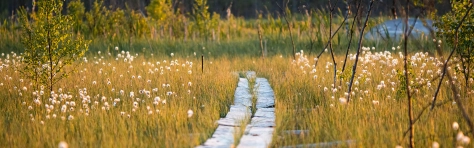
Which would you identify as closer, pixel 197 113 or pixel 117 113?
pixel 117 113

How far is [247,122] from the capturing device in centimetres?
497

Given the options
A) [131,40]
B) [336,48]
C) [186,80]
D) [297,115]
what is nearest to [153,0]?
[131,40]

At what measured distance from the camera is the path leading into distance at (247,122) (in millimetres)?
4191

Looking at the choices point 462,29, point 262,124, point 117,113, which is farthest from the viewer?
point 462,29

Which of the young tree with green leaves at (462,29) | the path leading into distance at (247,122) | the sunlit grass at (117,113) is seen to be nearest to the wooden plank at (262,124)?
the path leading into distance at (247,122)

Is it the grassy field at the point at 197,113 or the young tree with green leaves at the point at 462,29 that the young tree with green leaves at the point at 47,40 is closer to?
the grassy field at the point at 197,113

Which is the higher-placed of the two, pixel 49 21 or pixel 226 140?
pixel 49 21

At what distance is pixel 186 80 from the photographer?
747cm

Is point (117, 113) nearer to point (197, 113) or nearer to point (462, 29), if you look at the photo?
point (197, 113)

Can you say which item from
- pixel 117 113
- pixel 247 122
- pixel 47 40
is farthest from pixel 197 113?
pixel 47 40

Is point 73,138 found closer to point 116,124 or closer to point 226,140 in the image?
point 116,124

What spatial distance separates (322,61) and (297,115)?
4513mm

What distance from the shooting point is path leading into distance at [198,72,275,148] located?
419cm

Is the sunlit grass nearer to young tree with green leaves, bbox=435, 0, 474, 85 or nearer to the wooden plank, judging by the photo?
the wooden plank
